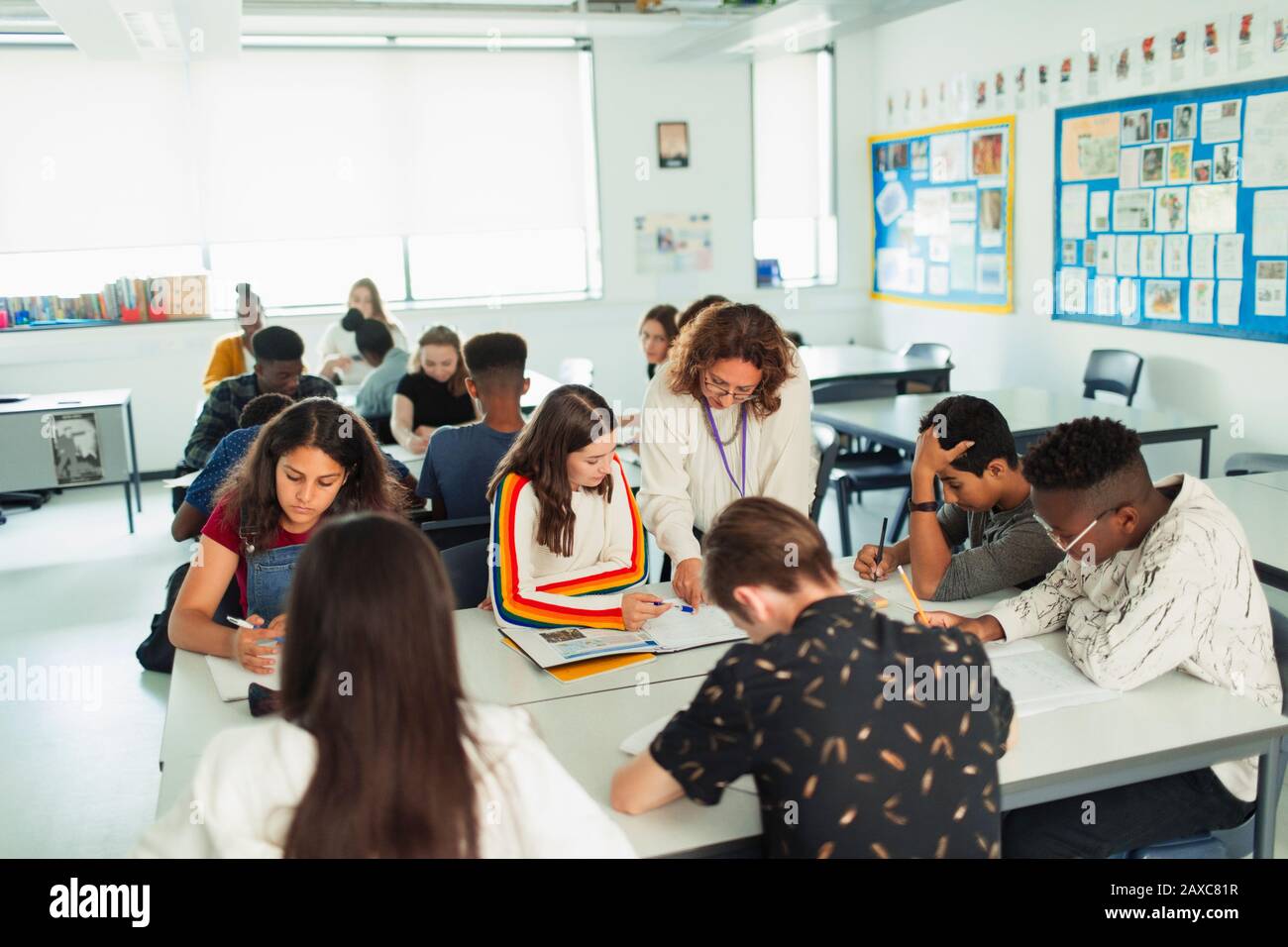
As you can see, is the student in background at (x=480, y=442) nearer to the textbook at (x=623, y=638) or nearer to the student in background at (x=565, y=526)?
the student in background at (x=565, y=526)

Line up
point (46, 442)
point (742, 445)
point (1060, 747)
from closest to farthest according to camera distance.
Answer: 1. point (1060, 747)
2. point (742, 445)
3. point (46, 442)

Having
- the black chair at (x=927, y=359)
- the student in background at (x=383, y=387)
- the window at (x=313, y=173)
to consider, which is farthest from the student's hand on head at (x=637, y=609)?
the window at (x=313, y=173)

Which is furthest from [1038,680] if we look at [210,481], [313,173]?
[313,173]

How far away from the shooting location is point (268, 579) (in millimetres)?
2400

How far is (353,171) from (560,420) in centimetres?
567

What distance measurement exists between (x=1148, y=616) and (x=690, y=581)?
38.4 inches

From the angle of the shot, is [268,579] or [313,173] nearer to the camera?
[268,579]

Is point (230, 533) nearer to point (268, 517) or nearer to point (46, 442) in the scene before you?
point (268, 517)

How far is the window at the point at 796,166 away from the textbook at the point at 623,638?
21.1ft

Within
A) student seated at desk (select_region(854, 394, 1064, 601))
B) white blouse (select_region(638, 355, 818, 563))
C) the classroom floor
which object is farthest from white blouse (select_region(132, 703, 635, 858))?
the classroom floor

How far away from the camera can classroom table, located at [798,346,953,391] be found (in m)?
6.30

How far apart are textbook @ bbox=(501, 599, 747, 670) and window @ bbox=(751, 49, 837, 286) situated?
644 centimetres

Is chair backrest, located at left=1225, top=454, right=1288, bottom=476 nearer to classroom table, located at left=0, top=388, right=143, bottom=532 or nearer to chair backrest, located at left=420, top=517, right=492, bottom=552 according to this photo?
chair backrest, located at left=420, top=517, right=492, bottom=552

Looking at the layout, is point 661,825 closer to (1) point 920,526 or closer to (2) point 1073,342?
(1) point 920,526
